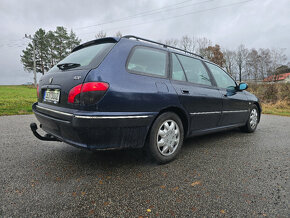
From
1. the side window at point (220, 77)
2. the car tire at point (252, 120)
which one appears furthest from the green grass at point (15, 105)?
the car tire at point (252, 120)

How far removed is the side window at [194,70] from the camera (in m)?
2.86

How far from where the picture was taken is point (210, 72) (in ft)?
→ 11.0

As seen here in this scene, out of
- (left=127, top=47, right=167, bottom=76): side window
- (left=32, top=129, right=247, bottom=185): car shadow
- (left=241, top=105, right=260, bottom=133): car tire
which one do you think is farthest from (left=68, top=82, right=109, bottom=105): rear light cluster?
(left=241, top=105, right=260, bottom=133): car tire

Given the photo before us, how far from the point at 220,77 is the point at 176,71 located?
137 cm

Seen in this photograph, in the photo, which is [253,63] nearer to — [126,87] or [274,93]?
[274,93]

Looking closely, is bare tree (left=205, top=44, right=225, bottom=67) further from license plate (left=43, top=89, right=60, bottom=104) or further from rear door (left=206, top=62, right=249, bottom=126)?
license plate (left=43, top=89, right=60, bottom=104)

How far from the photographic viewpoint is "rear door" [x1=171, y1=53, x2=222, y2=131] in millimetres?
2604

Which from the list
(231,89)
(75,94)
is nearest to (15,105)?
(75,94)

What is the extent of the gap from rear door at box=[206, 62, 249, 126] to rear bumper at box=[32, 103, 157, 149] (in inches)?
73.2

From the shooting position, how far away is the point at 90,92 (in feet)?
5.85

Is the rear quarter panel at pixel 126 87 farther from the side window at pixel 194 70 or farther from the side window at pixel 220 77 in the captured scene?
the side window at pixel 220 77

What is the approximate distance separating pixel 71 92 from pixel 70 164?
1.02 metres

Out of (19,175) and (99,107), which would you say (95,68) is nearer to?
(99,107)

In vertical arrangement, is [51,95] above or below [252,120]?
above
